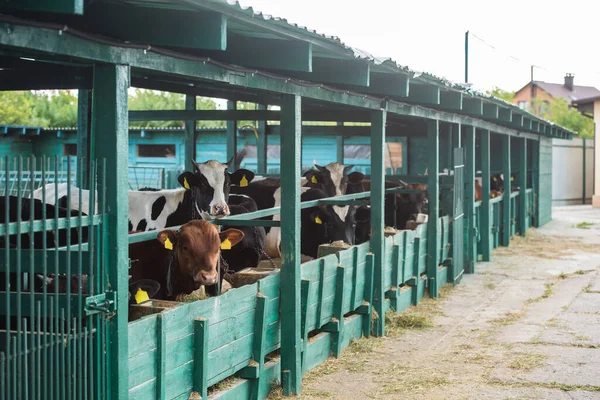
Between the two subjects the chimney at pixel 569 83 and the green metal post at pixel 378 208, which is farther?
the chimney at pixel 569 83

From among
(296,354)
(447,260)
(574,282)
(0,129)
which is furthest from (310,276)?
(0,129)

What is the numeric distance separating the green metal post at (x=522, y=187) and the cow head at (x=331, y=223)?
37.3 feet

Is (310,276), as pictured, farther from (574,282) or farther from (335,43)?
(574,282)

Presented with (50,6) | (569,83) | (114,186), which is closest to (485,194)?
(114,186)

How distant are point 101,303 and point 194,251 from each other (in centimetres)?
231

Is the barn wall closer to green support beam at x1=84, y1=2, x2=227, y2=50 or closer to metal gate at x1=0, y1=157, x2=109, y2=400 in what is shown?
green support beam at x1=84, y1=2, x2=227, y2=50

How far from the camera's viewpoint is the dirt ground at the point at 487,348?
7.42m

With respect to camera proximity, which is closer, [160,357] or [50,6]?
[50,6]

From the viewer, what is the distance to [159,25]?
197 inches

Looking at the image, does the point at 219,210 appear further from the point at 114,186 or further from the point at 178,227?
the point at 114,186

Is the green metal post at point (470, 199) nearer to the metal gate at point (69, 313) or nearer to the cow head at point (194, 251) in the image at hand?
the cow head at point (194, 251)

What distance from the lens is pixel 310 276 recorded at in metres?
7.94

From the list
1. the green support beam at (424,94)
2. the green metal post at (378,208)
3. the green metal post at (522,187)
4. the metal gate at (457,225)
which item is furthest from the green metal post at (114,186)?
the green metal post at (522,187)

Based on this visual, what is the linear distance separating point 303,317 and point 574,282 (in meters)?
7.69
